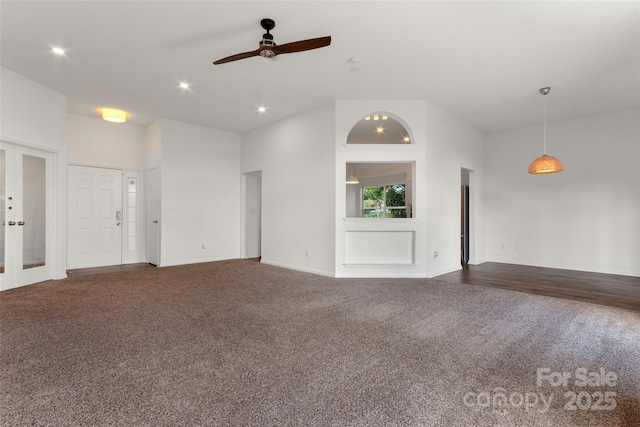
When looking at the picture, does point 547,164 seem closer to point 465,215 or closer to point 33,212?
point 465,215

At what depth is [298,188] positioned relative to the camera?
5844 millimetres

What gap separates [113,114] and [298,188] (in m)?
3.75

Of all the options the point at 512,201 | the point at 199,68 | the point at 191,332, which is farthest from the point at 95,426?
the point at 512,201

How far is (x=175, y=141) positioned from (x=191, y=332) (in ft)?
16.0

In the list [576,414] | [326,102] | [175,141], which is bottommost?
[576,414]

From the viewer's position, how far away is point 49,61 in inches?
152

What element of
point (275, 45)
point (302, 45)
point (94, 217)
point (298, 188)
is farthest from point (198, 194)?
point (302, 45)

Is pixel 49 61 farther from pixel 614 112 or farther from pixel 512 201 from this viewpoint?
pixel 614 112

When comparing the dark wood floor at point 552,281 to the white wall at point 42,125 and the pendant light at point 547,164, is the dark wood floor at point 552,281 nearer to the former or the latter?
the white wall at point 42,125

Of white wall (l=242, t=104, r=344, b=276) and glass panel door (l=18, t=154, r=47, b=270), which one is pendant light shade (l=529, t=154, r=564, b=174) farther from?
glass panel door (l=18, t=154, r=47, b=270)

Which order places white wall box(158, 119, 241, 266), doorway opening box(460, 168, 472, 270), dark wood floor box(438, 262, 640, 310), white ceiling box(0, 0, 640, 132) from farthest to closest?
doorway opening box(460, 168, 472, 270)
white wall box(158, 119, 241, 266)
dark wood floor box(438, 262, 640, 310)
white ceiling box(0, 0, 640, 132)

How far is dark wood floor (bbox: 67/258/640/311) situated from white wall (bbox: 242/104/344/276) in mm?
2289

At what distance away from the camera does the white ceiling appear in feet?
9.46

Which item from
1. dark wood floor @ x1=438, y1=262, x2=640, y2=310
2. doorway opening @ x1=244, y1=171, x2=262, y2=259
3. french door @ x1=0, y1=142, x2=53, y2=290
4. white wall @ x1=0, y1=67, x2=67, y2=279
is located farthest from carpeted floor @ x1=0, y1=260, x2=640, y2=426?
doorway opening @ x1=244, y1=171, x2=262, y2=259
